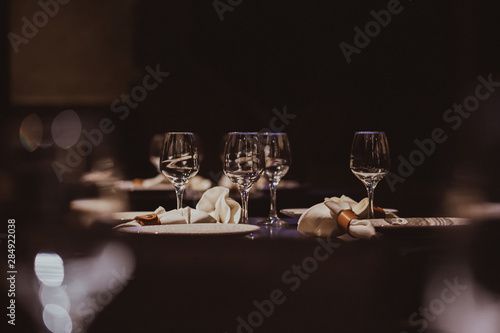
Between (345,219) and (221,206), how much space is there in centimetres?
36

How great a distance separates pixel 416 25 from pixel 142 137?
259cm

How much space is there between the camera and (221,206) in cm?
120

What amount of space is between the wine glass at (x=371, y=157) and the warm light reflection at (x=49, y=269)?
611 mm

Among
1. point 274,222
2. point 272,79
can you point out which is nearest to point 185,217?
point 274,222

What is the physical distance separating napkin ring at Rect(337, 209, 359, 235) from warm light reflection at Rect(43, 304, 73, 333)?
20.2 inches

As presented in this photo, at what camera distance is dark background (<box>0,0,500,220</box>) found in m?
4.31

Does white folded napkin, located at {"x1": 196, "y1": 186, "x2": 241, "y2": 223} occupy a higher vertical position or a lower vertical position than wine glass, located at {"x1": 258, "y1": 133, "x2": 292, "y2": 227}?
lower

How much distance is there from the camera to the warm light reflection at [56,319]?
1.02 m

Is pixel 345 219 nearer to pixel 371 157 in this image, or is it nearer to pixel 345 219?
pixel 345 219

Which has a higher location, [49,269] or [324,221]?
[324,221]

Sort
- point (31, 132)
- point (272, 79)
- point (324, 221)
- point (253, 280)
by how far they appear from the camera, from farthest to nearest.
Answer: point (272, 79)
point (31, 132)
point (324, 221)
point (253, 280)

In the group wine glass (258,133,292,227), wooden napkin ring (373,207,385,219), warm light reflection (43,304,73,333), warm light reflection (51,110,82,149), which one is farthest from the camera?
warm light reflection (51,110,82,149)

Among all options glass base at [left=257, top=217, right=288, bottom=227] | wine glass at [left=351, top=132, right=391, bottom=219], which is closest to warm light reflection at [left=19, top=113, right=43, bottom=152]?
glass base at [left=257, top=217, right=288, bottom=227]

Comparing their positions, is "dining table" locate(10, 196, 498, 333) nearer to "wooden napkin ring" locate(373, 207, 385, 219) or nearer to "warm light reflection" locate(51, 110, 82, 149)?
"wooden napkin ring" locate(373, 207, 385, 219)
